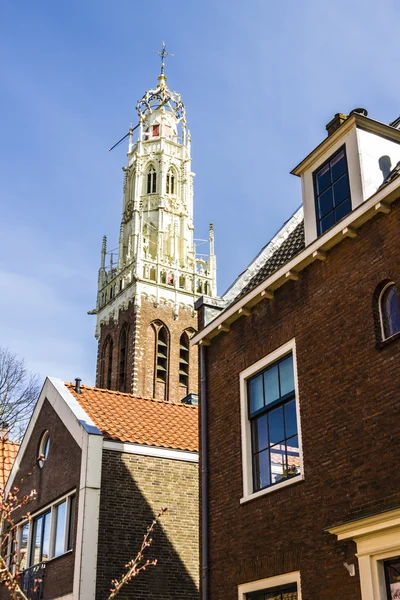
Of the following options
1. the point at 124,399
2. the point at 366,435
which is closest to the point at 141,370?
the point at 124,399

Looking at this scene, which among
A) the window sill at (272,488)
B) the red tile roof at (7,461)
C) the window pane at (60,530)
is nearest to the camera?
the window sill at (272,488)

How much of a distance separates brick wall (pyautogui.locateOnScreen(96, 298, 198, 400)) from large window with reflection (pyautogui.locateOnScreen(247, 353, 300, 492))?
44534 millimetres

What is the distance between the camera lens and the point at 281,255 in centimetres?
1468

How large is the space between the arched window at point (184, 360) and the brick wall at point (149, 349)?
33cm

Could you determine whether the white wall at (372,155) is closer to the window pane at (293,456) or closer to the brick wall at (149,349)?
the window pane at (293,456)

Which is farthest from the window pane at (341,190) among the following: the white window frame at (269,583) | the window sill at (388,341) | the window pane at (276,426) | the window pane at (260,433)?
the white window frame at (269,583)

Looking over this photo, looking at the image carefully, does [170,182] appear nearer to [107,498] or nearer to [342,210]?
[107,498]

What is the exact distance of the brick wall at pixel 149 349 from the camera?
58.1 m

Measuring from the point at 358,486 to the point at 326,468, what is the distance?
76cm

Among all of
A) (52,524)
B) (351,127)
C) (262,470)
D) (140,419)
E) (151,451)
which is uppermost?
(351,127)

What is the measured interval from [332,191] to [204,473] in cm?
536


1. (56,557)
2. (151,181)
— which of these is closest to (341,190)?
(56,557)

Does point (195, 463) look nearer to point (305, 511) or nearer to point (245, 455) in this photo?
point (245, 455)

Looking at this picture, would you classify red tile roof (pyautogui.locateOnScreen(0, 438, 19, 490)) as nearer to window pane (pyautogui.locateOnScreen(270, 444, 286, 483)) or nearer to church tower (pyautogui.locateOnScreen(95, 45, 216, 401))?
window pane (pyautogui.locateOnScreen(270, 444, 286, 483))
